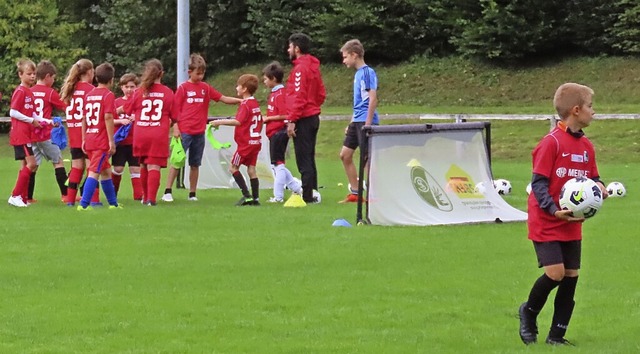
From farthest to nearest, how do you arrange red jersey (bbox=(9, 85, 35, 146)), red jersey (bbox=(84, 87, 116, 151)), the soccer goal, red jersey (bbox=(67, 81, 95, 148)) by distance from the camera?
1. red jersey (bbox=(9, 85, 35, 146))
2. red jersey (bbox=(67, 81, 95, 148))
3. red jersey (bbox=(84, 87, 116, 151))
4. the soccer goal

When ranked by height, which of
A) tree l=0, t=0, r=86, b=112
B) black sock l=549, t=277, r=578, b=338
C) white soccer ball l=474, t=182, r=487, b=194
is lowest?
black sock l=549, t=277, r=578, b=338

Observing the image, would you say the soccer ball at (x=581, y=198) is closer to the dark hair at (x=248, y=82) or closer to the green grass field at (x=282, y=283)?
the green grass field at (x=282, y=283)

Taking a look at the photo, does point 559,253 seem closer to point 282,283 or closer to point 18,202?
point 282,283

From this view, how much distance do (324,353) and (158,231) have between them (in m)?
6.61

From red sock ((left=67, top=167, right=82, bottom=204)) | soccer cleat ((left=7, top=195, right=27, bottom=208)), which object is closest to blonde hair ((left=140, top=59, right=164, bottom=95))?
red sock ((left=67, top=167, right=82, bottom=204))

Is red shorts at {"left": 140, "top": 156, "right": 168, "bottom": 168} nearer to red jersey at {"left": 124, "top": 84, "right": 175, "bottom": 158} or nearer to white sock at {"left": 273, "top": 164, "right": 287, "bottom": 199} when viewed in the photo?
red jersey at {"left": 124, "top": 84, "right": 175, "bottom": 158}

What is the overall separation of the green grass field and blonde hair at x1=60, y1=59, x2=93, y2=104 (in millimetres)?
1692

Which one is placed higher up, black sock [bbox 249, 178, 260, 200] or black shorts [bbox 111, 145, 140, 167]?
black shorts [bbox 111, 145, 140, 167]

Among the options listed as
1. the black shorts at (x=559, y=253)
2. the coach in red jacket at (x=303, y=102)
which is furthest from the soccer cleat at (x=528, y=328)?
the coach in red jacket at (x=303, y=102)

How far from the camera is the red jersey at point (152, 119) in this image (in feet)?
54.2

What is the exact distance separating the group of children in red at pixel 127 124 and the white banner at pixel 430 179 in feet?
10.9

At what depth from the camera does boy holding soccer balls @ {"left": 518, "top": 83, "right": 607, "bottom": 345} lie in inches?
301

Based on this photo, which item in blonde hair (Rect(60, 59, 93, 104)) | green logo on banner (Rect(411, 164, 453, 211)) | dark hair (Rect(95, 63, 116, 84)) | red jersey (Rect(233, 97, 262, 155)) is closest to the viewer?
green logo on banner (Rect(411, 164, 453, 211))

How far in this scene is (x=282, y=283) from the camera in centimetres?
1022
